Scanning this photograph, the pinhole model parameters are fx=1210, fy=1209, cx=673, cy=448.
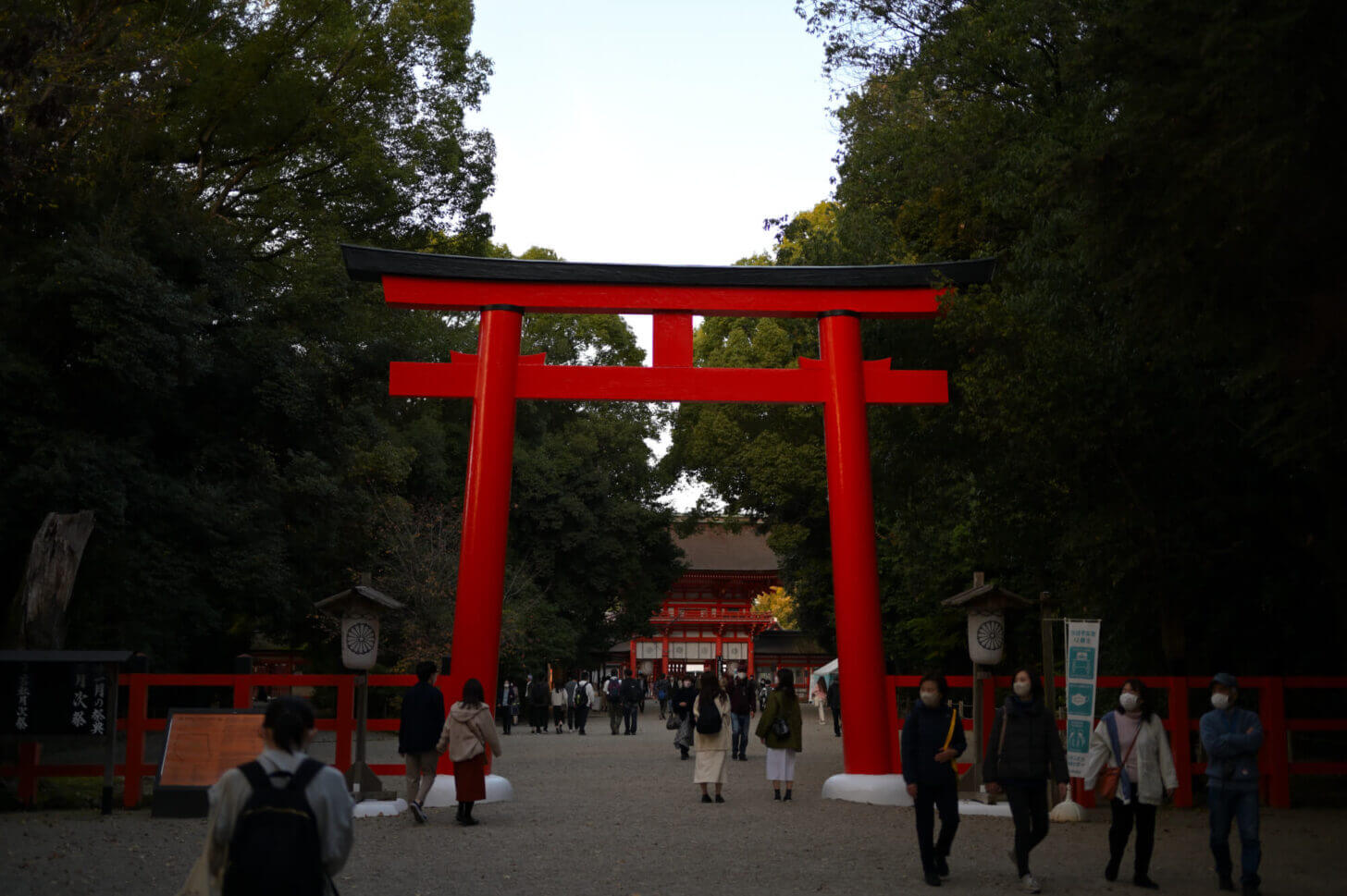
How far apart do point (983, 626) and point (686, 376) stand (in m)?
4.08

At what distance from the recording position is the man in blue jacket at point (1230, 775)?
7250 millimetres

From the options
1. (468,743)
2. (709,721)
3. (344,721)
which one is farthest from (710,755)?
(344,721)

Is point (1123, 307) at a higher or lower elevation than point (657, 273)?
lower

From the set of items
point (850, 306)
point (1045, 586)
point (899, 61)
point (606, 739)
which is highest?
point (899, 61)

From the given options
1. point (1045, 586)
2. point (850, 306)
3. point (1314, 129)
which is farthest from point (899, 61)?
point (1314, 129)

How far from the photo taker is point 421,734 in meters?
10.6

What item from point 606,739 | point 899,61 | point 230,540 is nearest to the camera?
point 899,61

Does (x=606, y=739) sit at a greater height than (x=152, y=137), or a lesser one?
lesser

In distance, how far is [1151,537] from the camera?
12.2m

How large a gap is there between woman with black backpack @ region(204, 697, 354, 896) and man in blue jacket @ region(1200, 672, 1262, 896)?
18.3ft

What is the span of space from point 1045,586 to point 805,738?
11.1 metres

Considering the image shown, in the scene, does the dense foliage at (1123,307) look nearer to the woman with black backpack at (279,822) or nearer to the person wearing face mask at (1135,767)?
the person wearing face mask at (1135,767)

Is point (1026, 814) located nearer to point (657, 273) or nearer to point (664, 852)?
point (664, 852)

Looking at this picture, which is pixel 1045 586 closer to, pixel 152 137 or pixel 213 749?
→ pixel 213 749
